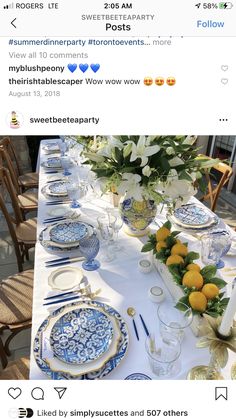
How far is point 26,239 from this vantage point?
1.85m

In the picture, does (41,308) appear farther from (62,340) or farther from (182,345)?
(182,345)

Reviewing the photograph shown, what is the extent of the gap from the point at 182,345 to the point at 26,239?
1303 mm

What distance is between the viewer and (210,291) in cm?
81

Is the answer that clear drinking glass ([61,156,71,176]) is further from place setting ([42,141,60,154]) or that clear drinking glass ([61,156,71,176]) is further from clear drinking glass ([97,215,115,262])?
clear drinking glass ([97,215,115,262])

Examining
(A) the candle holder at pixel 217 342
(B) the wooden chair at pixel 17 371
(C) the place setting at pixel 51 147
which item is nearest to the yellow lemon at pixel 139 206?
(A) the candle holder at pixel 217 342

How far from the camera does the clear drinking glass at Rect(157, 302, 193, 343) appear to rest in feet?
2.64

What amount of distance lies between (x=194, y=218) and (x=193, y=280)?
59cm

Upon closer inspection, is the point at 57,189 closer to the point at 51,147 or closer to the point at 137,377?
the point at 51,147

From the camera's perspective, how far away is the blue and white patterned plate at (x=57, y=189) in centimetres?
171

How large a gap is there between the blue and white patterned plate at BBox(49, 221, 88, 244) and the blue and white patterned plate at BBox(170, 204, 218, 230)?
44 cm
